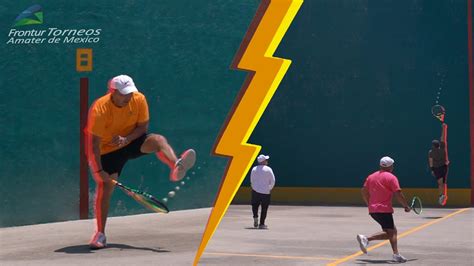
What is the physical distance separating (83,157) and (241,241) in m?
5.46

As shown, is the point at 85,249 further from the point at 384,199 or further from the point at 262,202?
Answer: the point at 262,202

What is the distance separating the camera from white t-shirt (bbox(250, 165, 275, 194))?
17.3 m

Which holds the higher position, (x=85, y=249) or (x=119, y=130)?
(x=119, y=130)

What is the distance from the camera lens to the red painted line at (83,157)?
722 inches

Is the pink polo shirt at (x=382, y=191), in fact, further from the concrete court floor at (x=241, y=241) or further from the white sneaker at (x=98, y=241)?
the white sneaker at (x=98, y=241)

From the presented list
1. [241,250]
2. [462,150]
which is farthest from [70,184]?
[462,150]

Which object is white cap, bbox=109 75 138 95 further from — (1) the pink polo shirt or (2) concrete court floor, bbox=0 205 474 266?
(1) the pink polo shirt

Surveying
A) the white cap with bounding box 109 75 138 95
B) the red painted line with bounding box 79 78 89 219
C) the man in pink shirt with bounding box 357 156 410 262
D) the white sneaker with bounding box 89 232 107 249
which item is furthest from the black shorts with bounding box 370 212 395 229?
the red painted line with bounding box 79 78 89 219

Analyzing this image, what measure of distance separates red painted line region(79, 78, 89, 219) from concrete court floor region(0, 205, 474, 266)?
51 centimetres

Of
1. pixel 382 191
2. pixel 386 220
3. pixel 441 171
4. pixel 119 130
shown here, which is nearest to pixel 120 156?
pixel 119 130

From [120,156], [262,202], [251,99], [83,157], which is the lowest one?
[262,202]

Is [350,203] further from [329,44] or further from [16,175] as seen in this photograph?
[16,175]

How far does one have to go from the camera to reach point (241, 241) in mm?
14703

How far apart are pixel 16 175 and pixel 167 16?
5703 mm
